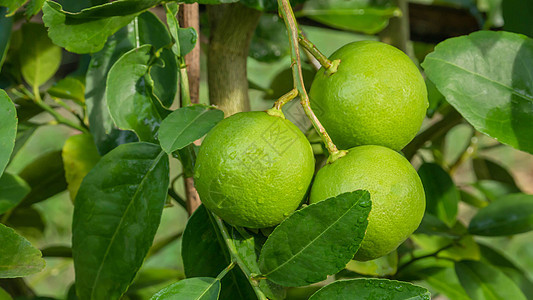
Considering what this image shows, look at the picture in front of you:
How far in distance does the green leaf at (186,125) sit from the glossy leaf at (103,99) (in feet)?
0.50

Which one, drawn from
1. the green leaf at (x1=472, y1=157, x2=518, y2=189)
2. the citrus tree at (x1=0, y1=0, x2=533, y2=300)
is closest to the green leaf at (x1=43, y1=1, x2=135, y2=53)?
the citrus tree at (x1=0, y1=0, x2=533, y2=300)

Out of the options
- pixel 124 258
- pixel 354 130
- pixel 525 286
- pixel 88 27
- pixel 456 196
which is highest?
pixel 88 27

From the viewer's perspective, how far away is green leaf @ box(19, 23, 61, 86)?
812mm

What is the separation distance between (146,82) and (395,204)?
0.99ft

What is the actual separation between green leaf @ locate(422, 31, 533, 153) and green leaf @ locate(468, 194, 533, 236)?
24cm

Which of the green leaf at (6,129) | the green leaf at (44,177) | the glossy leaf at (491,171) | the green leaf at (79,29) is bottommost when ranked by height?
the glossy leaf at (491,171)

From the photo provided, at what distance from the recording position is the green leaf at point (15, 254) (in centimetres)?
47

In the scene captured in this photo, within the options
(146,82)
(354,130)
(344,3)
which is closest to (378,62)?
(354,130)

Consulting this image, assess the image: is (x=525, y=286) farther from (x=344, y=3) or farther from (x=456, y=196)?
(x=344, y=3)

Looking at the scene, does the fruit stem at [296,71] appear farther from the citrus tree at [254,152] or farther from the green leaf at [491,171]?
the green leaf at [491,171]

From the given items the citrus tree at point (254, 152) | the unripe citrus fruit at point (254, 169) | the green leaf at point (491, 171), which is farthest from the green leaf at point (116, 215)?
the green leaf at point (491, 171)

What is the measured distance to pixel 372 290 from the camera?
0.44 metres

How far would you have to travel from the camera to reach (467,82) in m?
0.58

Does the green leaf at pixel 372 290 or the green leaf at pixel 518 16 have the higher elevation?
the green leaf at pixel 518 16
